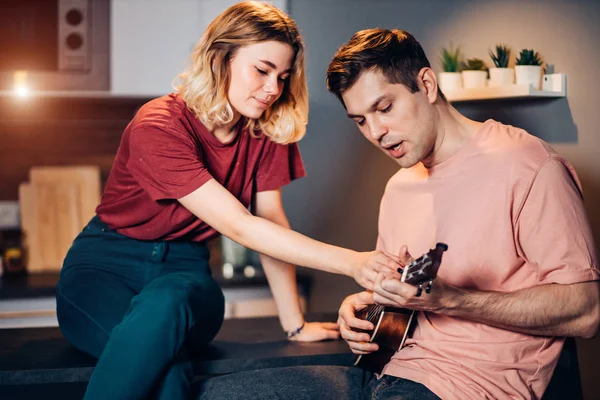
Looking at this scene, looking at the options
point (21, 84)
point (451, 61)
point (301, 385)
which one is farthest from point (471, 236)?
point (21, 84)

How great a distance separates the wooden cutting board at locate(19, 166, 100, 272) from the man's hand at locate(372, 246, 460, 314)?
2272 millimetres

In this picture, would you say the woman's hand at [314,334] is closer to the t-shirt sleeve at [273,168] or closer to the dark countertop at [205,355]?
the dark countertop at [205,355]

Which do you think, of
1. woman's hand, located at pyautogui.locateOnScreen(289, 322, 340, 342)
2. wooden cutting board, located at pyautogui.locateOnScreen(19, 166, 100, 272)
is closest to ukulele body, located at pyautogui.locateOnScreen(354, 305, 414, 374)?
woman's hand, located at pyautogui.locateOnScreen(289, 322, 340, 342)

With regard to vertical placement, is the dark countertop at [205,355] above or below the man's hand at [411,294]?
below

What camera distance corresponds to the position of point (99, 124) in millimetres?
3676

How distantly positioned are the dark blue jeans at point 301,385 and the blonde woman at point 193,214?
0.32 ft

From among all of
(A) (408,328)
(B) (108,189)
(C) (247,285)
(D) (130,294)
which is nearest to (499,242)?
(A) (408,328)

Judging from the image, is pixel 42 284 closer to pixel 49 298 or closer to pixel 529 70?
pixel 49 298

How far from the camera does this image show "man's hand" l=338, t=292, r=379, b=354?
5.59 feet

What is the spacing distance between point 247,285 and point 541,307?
1839mm

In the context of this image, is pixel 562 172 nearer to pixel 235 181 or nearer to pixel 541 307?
pixel 541 307

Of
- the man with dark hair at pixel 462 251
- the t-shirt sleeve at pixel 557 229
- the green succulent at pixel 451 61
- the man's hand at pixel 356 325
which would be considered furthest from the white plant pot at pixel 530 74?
the man's hand at pixel 356 325

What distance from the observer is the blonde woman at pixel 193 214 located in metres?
1.68

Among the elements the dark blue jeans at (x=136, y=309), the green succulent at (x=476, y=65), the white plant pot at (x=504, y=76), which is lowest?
the dark blue jeans at (x=136, y=309)
